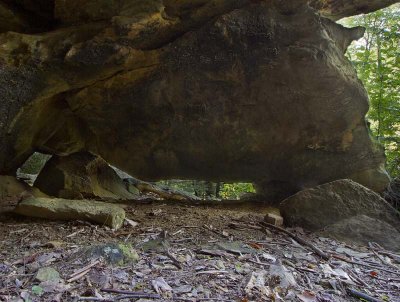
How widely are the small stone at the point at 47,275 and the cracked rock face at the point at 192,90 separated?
10.1ft

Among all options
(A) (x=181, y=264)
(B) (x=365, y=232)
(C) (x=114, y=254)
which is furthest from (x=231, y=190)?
(C) (x=114, y=254)

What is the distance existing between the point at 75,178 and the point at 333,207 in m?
4.54

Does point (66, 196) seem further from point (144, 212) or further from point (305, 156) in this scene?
point (305, 156)

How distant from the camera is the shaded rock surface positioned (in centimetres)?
444

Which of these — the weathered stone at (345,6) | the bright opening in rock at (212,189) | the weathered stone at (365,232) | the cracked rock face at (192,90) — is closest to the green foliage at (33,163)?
the cracked rock face at (192,90)

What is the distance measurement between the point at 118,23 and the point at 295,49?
8.64 feet

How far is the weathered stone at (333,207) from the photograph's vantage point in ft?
15.2

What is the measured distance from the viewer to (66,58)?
15.7 ft

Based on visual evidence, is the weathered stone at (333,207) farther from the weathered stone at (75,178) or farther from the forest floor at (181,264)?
the weathered stone at (75,178)

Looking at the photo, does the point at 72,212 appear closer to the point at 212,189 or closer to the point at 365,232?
the point at 365,232

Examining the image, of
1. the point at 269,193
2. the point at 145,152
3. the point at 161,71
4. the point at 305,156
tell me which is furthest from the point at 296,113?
the point at 145,152

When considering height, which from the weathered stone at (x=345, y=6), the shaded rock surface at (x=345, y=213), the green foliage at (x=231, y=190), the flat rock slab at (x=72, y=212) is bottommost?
the green foliage at (x=231, y=190)

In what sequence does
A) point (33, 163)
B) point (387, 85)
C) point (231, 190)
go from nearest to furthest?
1. point (387, 85)
2. point (33, 163)
3. point (231, 190)

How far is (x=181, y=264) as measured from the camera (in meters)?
3.05
